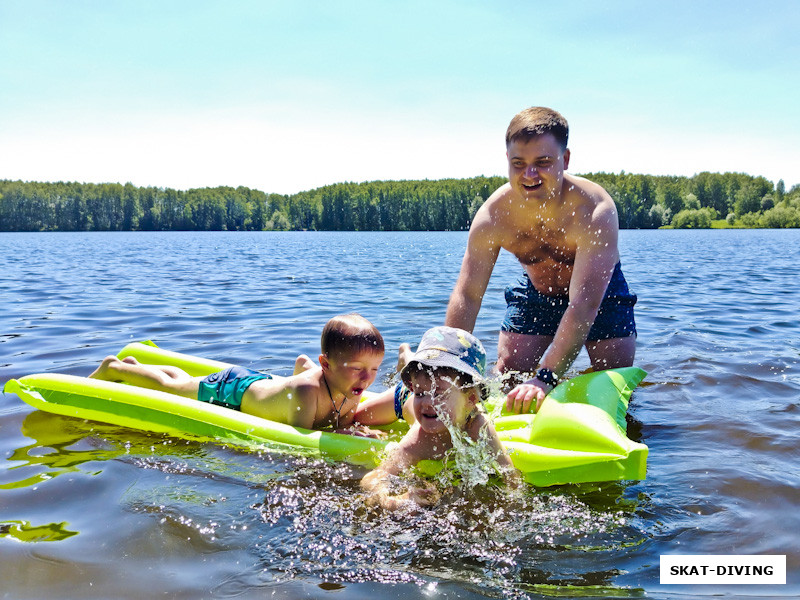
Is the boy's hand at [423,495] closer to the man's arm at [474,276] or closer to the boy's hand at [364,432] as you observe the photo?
the boy's hand at [364,432]

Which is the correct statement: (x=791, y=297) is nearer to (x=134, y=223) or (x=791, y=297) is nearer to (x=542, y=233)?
(x=542, y=233)

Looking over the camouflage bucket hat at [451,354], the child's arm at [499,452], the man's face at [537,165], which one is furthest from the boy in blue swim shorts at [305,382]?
the man's face at [537,165]

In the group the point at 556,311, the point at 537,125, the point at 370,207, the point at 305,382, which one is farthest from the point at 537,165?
the point at 370,207

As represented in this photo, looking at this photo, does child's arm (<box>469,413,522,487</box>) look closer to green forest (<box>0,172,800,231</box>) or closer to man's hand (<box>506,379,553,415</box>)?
man's hand (<box>506,379,553,415</box>)

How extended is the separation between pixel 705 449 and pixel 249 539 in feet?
8.95

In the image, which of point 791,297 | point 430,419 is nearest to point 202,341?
point 430,419

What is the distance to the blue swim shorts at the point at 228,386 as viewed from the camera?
445 cm

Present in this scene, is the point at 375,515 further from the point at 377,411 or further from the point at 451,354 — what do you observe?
the point at 377,411

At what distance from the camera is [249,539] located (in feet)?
9.44

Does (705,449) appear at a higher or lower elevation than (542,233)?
lower

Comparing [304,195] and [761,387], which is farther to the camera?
[304,195]

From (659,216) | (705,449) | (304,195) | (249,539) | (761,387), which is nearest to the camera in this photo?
(249,539)

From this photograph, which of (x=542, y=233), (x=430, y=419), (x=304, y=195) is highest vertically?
(x=304, y=195)

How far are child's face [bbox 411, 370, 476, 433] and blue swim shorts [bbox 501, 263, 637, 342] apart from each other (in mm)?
1843
